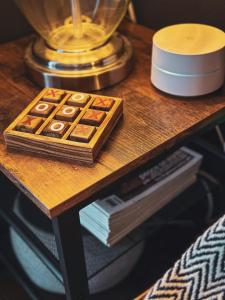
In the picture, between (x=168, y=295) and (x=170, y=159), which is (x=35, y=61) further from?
(x=168, y=295)

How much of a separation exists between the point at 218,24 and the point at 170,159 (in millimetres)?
272

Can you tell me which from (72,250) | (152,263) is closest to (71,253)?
(72,250)

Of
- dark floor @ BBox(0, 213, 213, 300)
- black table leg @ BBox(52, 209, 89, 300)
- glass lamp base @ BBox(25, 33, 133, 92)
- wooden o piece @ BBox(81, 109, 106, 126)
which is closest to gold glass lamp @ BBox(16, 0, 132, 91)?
glass lamp base @ BBox(25, 33, 133, 92)

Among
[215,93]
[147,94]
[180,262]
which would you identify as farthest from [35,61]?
[180,262]

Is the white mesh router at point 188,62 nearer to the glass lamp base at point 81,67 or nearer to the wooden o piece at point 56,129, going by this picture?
the glass lamp base at point 81,67

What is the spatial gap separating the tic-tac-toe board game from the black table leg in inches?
3.1

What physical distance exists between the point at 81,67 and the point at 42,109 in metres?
0.13

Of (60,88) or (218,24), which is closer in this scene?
(60,88)

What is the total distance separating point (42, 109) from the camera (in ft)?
1.97

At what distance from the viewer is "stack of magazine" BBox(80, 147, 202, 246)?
733 mm

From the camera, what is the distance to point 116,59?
2.35 ft

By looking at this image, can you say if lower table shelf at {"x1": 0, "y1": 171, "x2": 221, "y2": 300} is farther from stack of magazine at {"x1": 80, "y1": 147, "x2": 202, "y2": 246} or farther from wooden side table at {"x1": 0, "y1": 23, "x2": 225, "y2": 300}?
wooden side table at {"x1": 0, "y1": 23, "x2": 225, "y2": 300}

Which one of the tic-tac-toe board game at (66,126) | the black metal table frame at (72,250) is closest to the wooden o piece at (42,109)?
the tic-tac-toe board game at (66,126)

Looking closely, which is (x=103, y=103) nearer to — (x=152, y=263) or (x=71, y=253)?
(x=71, y=253)
